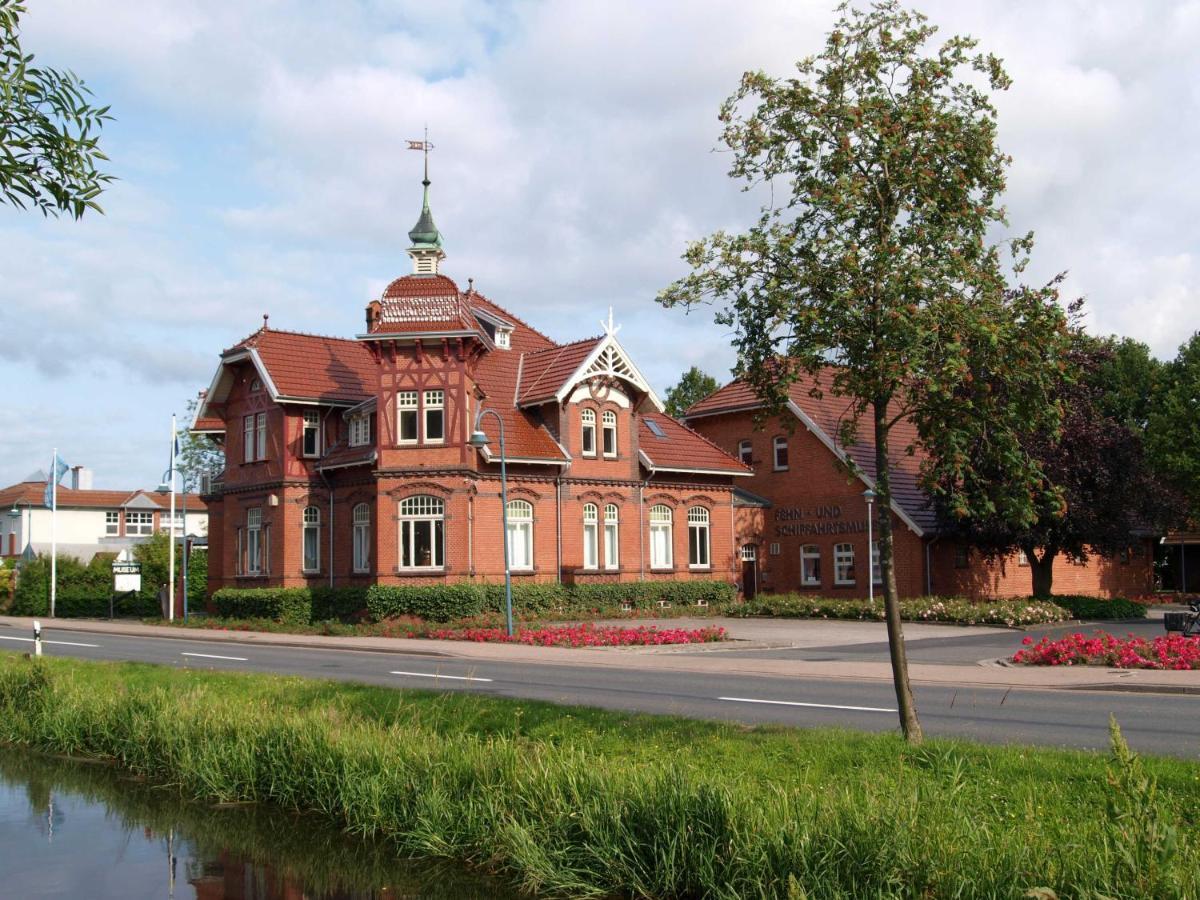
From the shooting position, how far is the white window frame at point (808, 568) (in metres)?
42.8

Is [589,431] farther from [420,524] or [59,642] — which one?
[59,642]

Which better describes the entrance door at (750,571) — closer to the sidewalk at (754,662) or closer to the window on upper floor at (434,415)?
the sidewalk at (754,662)

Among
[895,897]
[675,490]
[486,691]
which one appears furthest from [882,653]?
[895,897]

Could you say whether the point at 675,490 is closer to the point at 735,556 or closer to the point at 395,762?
the point at 735,556

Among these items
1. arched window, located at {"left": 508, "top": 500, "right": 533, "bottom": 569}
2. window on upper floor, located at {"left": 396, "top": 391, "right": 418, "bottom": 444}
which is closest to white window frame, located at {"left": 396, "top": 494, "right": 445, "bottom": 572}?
window on upper floor, located at {"left": 396, "top": 391, "right": 418, "bottom": 444}

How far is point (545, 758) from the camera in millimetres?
8359

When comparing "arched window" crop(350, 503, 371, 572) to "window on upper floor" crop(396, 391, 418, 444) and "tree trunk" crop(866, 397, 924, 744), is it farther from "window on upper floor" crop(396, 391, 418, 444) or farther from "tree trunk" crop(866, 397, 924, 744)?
"tree trunk" crop(866, 397, 924, 744)

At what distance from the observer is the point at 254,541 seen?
130ft

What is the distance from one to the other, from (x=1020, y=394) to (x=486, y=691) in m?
8.95

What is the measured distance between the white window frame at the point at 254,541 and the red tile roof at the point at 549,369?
9687 mm

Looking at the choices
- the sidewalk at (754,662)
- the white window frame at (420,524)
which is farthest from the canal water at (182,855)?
the white window frame at (420,524)

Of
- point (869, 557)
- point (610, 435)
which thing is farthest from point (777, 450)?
point (610, 435)

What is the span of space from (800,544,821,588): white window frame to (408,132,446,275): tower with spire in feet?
56.0

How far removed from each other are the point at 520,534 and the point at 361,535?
16.6 ft
